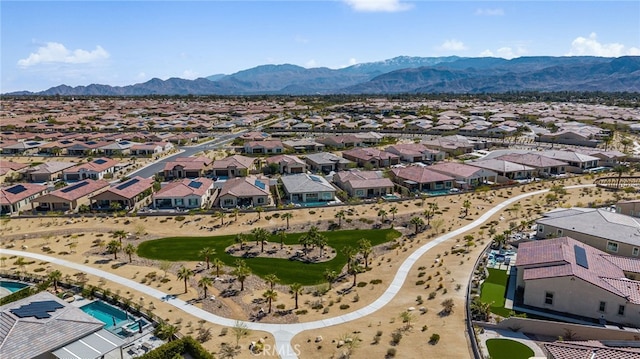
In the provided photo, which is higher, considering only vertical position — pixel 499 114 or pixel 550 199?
pixel 499 114

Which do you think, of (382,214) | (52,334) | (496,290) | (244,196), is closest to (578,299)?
(496,290)

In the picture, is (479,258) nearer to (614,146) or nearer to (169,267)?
(169,267)

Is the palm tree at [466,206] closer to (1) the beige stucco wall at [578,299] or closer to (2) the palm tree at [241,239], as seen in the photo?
(1) the beige stucco wall at [578,299]

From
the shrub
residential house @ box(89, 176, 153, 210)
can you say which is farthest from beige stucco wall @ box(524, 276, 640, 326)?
residential house @ box(89, 176, 153, 210)

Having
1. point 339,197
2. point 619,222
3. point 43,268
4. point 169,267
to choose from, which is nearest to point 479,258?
point 619,222

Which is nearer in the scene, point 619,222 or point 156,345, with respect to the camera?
point 156,345

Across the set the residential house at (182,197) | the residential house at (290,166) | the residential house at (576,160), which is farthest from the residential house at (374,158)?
the residential house at (182,197)
